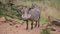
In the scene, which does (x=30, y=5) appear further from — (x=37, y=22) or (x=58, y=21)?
(x=58, y=21)

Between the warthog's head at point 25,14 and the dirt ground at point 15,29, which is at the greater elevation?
the warthog's head at point 25,14

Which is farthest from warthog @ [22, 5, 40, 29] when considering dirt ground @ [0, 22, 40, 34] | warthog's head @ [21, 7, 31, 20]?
dirt ground @ [0, 22, 40, 34]

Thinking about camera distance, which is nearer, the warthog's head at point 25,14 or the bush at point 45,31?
the bush at point 45,31

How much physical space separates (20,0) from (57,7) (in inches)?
18.7

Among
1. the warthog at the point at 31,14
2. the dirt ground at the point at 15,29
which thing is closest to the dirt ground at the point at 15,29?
the dirt ground at the point at 15,29

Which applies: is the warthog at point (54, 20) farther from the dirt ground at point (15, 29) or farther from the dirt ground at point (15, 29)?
the dirt ground at point (15, 29)

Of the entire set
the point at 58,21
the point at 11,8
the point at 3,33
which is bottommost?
the point at 3,33

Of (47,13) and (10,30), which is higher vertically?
(47,13)

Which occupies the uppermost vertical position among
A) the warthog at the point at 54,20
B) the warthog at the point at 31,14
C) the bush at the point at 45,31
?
the warthog at the point at 31,14

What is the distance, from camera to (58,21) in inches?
90.3

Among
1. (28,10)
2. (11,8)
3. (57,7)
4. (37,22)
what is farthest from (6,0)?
(57,7)

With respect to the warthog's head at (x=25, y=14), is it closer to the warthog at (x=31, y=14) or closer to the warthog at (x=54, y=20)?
the warthog at (x=31, y=14)

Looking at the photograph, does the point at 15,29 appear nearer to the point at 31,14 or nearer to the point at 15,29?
the point at 15,29

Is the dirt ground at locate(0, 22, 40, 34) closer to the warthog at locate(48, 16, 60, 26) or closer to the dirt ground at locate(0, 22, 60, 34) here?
the dirt ground at locate(0, 22, 60, 34)
